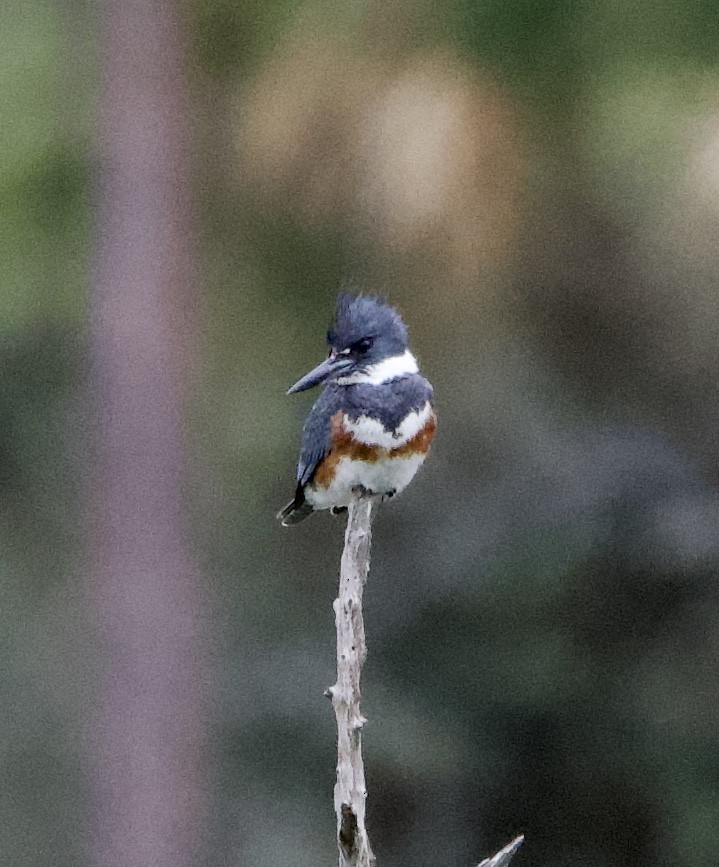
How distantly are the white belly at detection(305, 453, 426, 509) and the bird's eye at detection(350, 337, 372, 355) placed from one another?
283 millimetres

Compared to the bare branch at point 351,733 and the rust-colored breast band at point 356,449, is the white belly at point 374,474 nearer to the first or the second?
the rust-colored breast band at point 356,449

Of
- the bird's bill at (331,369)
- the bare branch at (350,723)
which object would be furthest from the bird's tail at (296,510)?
the bare branch at (350,723)

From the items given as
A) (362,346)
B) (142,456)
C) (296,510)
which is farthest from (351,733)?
(142,456)

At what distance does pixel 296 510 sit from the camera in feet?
13.9

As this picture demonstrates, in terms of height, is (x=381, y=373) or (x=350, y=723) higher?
(x=381, y=373)

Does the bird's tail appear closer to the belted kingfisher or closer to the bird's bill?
the belted kingfisher

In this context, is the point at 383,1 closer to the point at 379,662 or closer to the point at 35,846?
the point at 379,662

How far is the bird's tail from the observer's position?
4129 millimetres

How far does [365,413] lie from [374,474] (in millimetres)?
147

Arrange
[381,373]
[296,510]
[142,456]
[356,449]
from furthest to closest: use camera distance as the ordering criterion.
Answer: [142,456], [296,510], [381,373], [356,449]

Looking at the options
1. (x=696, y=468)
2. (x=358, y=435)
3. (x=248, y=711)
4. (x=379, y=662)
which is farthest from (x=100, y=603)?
(x=358, y=435)

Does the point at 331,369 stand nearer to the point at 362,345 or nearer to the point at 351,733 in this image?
the point at 362,345

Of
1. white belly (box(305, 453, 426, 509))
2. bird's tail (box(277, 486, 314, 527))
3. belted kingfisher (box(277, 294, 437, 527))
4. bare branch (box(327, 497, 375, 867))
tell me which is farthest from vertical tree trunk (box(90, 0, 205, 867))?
bare branch (box(327, 497, 375, 867))

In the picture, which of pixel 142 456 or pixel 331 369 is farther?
pixel 142 456
